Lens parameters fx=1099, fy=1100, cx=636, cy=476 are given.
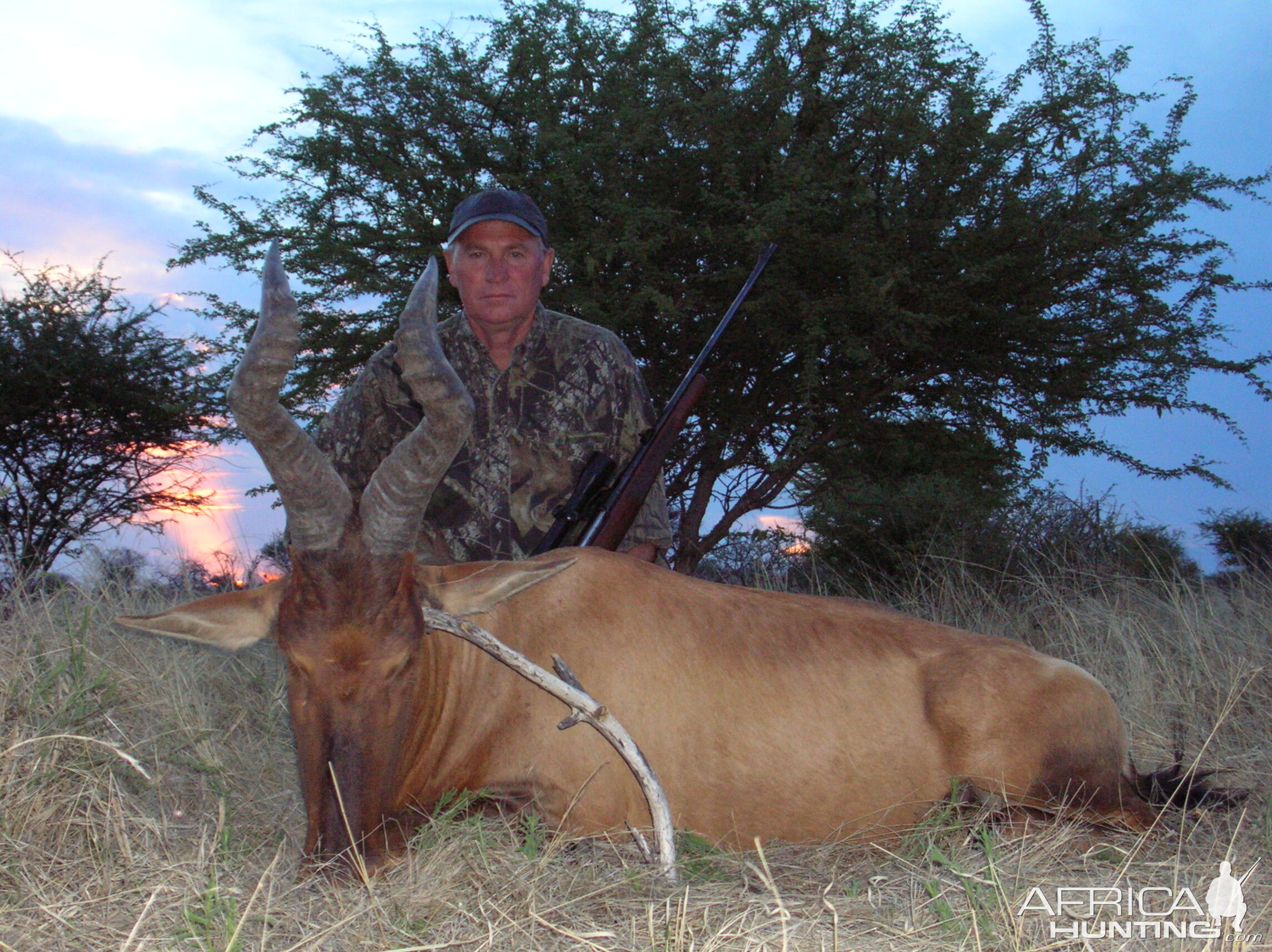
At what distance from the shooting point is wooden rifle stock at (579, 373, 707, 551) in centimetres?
520

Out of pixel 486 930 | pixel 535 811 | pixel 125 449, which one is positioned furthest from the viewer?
pixel 125 449

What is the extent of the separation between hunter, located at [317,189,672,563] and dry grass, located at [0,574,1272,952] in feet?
4.69

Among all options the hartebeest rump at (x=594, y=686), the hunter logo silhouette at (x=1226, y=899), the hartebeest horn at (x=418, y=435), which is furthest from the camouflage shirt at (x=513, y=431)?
the hunter logo silhouette at (x=1226, y=899)

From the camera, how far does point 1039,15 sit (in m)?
11.8

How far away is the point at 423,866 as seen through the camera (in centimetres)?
306

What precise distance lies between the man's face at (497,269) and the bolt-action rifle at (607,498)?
0.90 metres

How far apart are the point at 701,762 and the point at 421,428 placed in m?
1.49

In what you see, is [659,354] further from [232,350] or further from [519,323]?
[519,323]

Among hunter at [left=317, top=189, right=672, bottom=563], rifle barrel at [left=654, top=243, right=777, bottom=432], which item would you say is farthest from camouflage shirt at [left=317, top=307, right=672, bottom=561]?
rifle barrel at [left=654, top=243, right=777, bottom=432]

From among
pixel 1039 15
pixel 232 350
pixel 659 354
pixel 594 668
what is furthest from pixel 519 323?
pixel 1039 15

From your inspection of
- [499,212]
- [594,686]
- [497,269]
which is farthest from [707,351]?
[594,686]

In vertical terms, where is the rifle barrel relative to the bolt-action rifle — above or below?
above

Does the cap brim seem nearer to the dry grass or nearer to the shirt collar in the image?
the shirt collar

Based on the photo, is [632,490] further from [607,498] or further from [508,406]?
[508,406]
